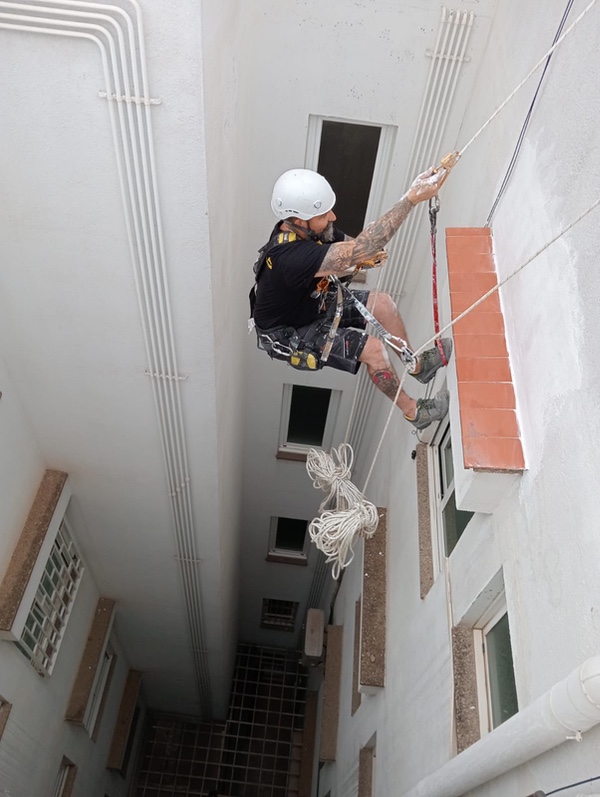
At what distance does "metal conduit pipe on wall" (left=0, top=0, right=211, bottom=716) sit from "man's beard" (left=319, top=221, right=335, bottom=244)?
0.75 metres

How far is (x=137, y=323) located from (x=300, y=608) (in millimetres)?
6386

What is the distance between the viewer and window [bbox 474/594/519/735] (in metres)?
2.46

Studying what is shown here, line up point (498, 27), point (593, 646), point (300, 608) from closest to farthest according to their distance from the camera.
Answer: point (593, 646) < point (498, 27) < point (300, 608)

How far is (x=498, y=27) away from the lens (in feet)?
11.5

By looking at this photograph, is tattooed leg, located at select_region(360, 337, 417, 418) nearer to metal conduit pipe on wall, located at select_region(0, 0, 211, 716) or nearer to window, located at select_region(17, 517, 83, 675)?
metal conduit pipe on wall, located at select_region(0, 0, 211, 716)

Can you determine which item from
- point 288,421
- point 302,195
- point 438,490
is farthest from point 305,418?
point 302,195

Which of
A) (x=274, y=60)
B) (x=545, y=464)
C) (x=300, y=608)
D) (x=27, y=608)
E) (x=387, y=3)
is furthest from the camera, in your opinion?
(x=300, y=608)

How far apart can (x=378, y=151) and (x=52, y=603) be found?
13.0 ft

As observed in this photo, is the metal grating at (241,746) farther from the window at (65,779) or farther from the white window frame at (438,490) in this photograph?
the white window frame at (438,490)

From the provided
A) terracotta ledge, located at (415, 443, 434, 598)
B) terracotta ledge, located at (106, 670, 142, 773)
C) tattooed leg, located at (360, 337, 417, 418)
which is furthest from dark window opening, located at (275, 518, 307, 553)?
tattooed leg, located at (360, 337, 417, 418)

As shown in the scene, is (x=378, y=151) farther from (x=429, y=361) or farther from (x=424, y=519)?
(x=424, y=519)

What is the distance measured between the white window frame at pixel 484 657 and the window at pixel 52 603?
3.20 metres

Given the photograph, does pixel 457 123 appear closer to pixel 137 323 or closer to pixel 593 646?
pixel 137 323

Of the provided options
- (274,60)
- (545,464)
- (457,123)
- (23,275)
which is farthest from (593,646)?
(274,60)
